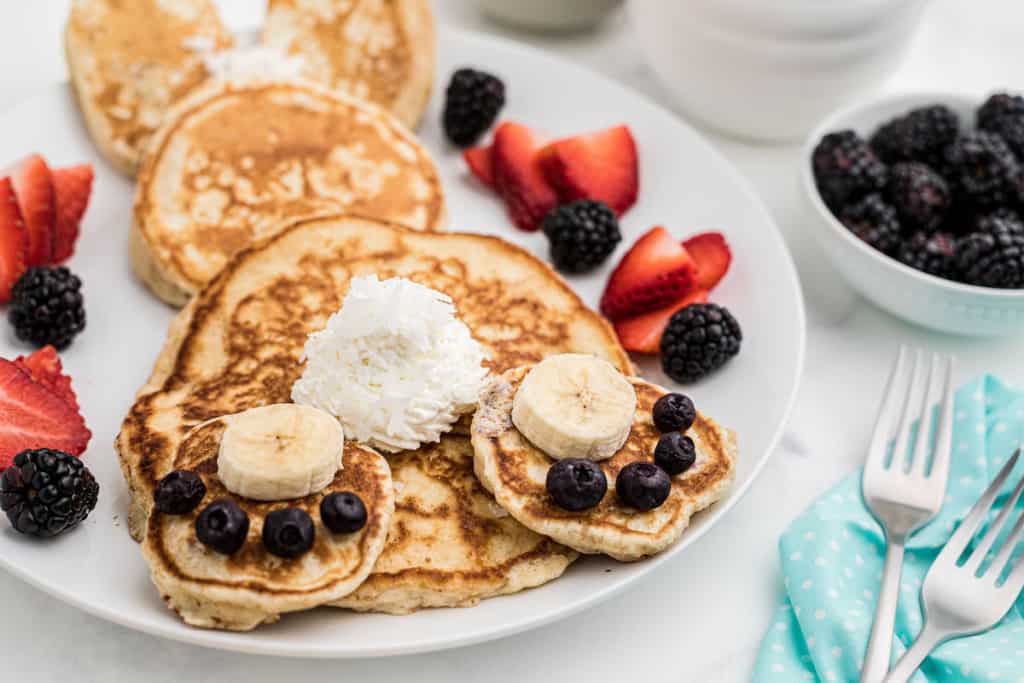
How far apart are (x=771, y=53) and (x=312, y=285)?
1377mm

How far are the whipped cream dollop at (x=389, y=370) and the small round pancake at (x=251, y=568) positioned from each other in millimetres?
204

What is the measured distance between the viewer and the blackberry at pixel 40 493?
1655mm

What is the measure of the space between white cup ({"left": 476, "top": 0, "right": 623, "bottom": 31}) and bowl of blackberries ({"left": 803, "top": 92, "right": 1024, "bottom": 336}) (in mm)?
974

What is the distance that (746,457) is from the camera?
194cm

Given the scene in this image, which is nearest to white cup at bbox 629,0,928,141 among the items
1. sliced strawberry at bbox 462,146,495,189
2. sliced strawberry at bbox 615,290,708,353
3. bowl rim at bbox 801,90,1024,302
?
bowl rim at bbox 801,90,1024,302

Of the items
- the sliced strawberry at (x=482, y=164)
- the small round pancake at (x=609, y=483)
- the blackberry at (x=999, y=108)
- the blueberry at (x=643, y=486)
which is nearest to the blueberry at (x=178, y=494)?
the small round pancake at (x=609, y=483)

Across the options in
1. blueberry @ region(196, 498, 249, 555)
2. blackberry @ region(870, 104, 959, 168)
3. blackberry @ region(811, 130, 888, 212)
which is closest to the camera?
blueberry @ region(196, 498, 249, 555)

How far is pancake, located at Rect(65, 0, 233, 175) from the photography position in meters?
2.54

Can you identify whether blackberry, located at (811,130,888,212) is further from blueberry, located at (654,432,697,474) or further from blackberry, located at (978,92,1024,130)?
blueberry, located at (654,432,697,474)

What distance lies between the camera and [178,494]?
1582 millimetres

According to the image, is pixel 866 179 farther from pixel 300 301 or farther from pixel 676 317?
pixel 300 301

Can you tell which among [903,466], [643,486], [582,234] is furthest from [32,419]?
[903,466]

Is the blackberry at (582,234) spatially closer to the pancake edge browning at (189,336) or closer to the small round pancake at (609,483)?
the pancake edge browning at (189,336)

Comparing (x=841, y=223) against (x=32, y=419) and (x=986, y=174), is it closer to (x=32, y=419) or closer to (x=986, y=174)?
(x=986, y=174)
